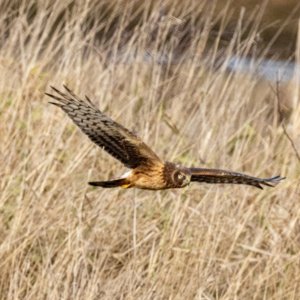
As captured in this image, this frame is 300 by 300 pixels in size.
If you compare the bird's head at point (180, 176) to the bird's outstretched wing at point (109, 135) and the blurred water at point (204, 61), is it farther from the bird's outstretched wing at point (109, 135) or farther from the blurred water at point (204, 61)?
the blurred water at point (204, 61)

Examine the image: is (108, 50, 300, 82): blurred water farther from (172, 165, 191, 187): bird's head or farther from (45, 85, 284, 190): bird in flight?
(172, 165, 191, 187): bird's head

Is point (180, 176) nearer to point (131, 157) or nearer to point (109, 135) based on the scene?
point (131, 157)

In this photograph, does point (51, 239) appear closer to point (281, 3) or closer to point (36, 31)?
point (36, 31)

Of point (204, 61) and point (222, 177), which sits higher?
point (204, 61)

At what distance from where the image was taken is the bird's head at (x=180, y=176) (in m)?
3.41

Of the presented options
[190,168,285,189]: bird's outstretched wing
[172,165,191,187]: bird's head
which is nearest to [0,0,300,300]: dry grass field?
[190,168,285,189]: bird's outstretched wing

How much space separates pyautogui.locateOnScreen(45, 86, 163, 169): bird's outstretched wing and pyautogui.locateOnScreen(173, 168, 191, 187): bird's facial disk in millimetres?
64

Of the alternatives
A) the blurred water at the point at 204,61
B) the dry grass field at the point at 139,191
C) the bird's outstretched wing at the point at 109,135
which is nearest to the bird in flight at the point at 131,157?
the bird's outstretched wing at the point at 109,135

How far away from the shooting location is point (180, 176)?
3434 millimetres

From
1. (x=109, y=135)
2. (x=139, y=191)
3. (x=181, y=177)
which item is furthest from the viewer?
(x=139, y=191)

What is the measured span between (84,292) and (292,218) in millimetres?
1205

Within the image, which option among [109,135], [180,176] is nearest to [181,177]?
[180,176]

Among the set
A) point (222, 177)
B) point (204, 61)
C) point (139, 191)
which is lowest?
point (139, 191)

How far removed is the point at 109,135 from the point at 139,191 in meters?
1.64
